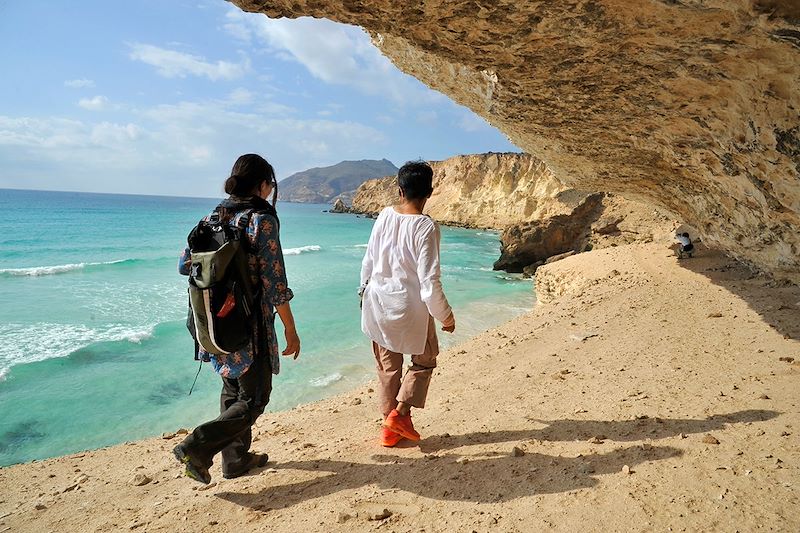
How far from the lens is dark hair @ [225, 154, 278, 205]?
2607 millimetres

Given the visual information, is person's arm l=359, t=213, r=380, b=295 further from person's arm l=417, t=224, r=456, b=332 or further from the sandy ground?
the sandy ground

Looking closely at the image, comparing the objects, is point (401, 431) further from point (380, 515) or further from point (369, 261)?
point (369, 261)

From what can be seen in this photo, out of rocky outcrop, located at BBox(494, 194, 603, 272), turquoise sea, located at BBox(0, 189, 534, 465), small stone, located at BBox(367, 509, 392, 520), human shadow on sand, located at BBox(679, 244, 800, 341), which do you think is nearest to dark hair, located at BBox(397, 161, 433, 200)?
small stone, located at BBox(367, 509, 392, 520)

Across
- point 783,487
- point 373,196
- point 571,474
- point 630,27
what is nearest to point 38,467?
point 571,474

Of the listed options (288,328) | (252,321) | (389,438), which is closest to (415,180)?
(288,328)

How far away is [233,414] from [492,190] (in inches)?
2026

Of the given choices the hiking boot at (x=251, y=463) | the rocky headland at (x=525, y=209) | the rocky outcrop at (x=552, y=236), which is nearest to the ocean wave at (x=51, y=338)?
the rocky headland at (x=525, y=209)

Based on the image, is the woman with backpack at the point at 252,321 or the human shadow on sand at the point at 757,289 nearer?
the woman with backpack at the point at 252,321

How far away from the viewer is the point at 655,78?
3.20 m

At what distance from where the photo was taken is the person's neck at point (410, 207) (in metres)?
2.97

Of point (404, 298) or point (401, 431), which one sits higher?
point (404, 298)

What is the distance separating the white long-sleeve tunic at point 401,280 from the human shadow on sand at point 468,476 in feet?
2.42

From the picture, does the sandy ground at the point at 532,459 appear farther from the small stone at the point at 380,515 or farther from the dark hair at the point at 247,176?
the dark hair at the point at 247,176

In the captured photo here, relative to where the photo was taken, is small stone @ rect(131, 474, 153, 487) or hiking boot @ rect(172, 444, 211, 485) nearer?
hiking boot @ rect(172, 444, 211, 485)
